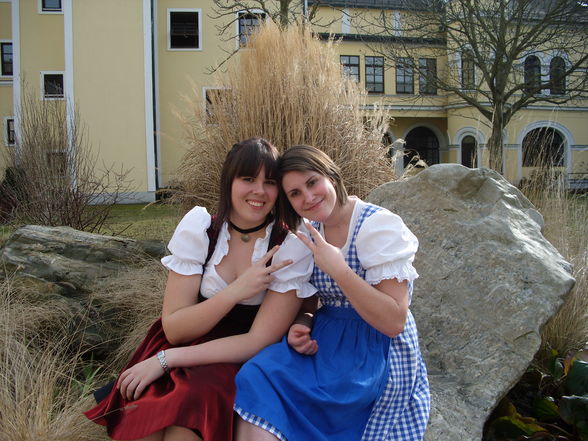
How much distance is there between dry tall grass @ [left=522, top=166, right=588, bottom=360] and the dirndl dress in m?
1.12

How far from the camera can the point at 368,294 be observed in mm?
1669

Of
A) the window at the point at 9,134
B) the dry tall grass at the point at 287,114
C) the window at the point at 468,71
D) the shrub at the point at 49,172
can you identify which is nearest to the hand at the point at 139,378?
the dry tall grass at the point at 287,114

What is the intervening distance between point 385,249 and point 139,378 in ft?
2.90

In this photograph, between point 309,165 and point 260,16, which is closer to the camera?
point 309,165

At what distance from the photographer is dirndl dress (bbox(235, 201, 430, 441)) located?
1.57m

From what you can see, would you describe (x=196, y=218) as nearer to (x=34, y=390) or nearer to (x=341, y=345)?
(x=341, y=345)

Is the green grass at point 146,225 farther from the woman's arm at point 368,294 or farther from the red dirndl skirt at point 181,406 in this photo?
the woman's arm at point 368,294

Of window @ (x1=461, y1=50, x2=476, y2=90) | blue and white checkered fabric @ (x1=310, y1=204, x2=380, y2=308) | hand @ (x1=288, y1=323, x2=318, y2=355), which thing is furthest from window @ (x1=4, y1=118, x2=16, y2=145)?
window @ (x1=461, y1=50, x2=476, y2=90)

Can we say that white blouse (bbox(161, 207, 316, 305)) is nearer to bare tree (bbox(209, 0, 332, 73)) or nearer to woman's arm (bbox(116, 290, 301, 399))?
woman's arm (bbox(116, 290, 301, 399))

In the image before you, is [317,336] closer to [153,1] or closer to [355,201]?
[355,201]

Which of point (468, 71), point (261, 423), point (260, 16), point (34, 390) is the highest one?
point (468, 71)

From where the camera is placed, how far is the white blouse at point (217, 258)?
190 cm

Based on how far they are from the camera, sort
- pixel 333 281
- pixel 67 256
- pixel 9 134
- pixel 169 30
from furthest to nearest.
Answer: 1. pixel 169 30
2. pixel 9 134
3. pixel 67 256
4. pixel 333 281

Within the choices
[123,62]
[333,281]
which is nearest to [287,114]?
[333,281]
